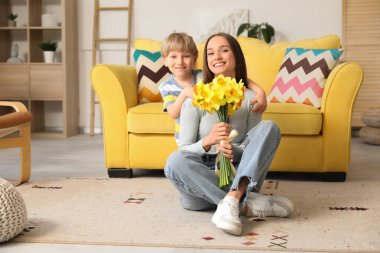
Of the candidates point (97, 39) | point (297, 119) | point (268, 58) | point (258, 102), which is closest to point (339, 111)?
point (297, 119)

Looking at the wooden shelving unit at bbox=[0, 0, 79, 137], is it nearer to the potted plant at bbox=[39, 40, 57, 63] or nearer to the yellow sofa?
the potted plant at bbox=[39, 40, 57, 63]

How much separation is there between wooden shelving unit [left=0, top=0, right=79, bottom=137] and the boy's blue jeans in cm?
362

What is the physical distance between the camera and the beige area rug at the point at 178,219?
209 cm

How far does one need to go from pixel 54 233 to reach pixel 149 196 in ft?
2.47

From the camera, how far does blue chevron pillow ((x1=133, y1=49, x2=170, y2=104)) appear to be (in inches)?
149

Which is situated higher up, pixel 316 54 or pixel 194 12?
pixel 194 12

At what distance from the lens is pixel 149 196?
→ 2881 mm

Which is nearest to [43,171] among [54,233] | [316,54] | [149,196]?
[149,196]

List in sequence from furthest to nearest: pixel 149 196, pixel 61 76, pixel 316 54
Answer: pixel 61 76 < pixel 316 54 < pixel 149 196

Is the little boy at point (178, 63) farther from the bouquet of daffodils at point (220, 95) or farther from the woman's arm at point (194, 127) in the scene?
the bouquet of daffodils at point (220, 95)

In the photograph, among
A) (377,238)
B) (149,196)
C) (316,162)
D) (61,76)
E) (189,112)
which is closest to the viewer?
(377,238)

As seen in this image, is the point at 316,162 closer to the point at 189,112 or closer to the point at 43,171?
the point at 189,112

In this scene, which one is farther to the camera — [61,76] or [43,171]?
[61,76]

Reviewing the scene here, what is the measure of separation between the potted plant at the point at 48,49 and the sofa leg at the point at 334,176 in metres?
3.44
